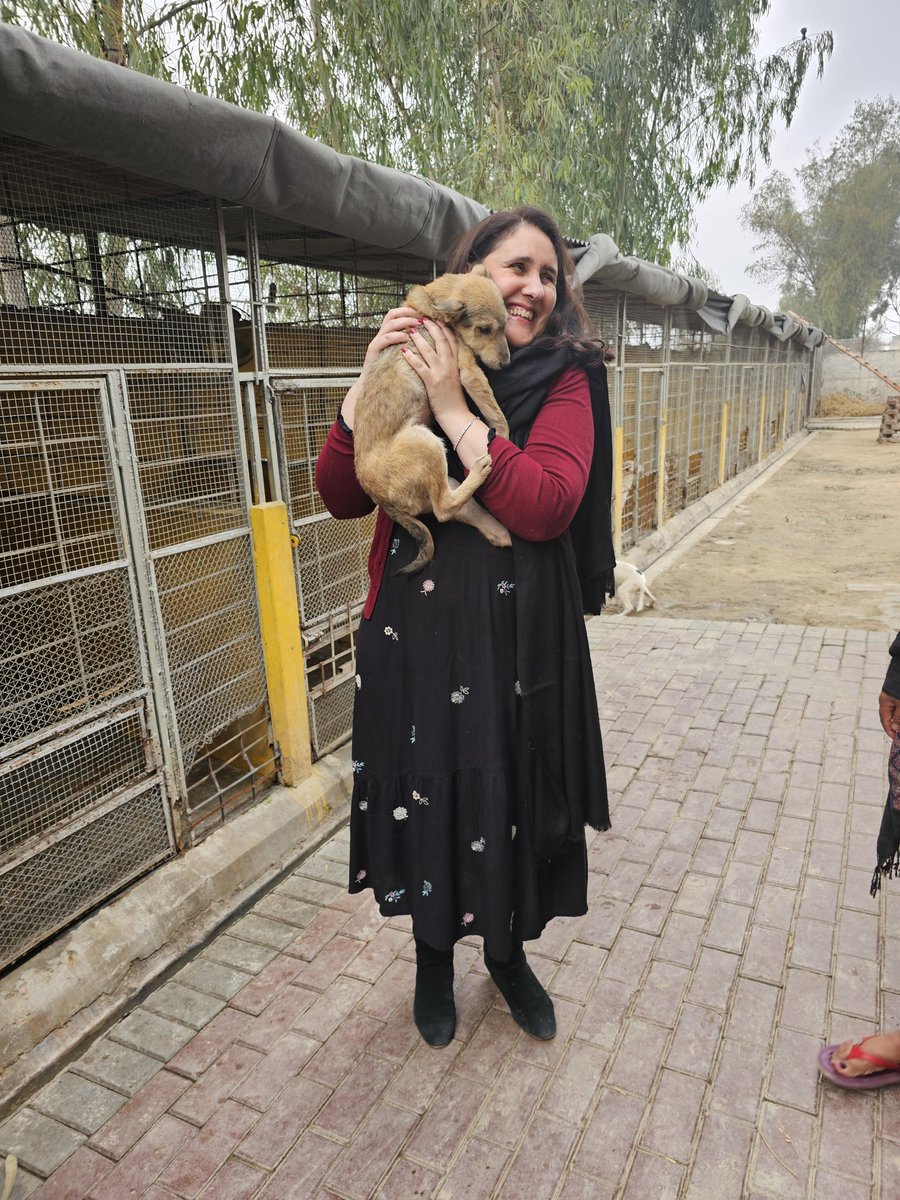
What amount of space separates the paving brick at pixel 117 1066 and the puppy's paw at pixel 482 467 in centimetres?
216

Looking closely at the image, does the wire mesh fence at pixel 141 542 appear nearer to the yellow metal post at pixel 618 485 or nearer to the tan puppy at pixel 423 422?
the tan puppy at pixel 423 422

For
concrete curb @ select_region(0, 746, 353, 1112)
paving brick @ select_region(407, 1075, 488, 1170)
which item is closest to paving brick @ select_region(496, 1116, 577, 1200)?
paving brick @ select_region(407, 1075, 488, 1170)

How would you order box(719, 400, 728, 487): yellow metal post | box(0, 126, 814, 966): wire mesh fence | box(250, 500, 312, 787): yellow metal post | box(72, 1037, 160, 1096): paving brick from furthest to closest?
box(719, 400, 728, 487): yellow metal post, box(250, 500, 312, 787): yellow metal post, box(0, 126, 814, 966): wire mesh fence, box(72, 1037, 160, 1096): paving brick

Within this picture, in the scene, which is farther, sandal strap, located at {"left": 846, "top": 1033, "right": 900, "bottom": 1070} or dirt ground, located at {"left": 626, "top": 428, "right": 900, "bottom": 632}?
dirt ground, located at {"left": 626, "top": 428, "right": 900, "bottom": 632}

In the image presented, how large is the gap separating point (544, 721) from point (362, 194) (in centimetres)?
252

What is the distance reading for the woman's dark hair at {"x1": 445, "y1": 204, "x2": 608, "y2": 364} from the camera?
6.75 feet

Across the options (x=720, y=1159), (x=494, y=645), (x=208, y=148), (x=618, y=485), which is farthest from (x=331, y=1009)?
(x=618, y=485)

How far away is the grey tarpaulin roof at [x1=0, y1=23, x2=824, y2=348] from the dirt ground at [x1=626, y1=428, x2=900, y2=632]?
16.1 feet

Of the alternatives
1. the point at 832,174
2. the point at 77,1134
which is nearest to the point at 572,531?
the point at 77,1134

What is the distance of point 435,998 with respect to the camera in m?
2.53

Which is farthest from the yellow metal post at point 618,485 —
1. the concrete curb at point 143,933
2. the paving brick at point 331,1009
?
the paving brick at point 331,1009

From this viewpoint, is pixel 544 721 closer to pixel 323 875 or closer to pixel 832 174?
pixel 323 875

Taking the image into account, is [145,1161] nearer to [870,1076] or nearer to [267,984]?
[267,984]

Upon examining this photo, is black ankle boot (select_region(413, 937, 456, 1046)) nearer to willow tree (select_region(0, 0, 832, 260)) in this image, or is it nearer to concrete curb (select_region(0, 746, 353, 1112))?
concrete curb (select_region(0, 746, 353, 1112))
